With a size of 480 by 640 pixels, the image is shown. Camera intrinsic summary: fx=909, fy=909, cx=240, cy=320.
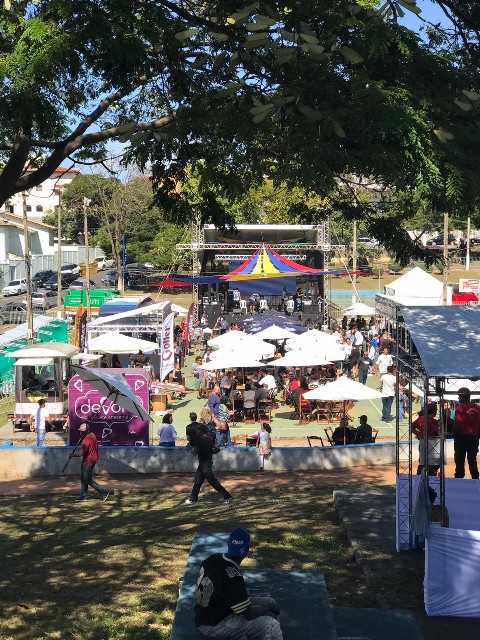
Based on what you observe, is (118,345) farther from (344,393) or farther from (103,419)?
(344,393)

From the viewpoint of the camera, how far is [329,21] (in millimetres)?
9586

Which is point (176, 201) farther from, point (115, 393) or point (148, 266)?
point (148, 266)

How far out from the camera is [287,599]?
7.69 m

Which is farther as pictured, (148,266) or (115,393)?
(148,266)

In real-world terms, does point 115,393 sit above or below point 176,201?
below

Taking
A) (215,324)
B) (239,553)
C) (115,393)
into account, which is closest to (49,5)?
(239,553)

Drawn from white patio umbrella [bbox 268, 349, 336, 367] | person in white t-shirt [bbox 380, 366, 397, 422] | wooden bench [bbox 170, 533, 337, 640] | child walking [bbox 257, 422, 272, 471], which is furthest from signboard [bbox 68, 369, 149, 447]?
wooden bench [bbox 170, 533, 337, 640]

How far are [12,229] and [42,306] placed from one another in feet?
85.7

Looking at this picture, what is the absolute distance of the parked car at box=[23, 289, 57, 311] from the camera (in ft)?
175

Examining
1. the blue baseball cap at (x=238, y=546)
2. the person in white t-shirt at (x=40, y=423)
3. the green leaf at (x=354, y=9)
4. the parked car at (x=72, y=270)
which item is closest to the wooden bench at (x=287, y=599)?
the blue baseball cap at (x=238, y=546)

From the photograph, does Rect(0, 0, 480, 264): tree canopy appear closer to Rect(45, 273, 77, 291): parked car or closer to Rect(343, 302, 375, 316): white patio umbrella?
Rect(343, 302, 375, 316): white patio umbrella

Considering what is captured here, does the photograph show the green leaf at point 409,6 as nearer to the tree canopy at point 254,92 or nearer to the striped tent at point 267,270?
the tree canopy at point 254,92

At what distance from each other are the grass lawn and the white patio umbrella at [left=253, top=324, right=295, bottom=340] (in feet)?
37.7

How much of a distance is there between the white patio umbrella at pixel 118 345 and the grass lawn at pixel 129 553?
31.9ft
